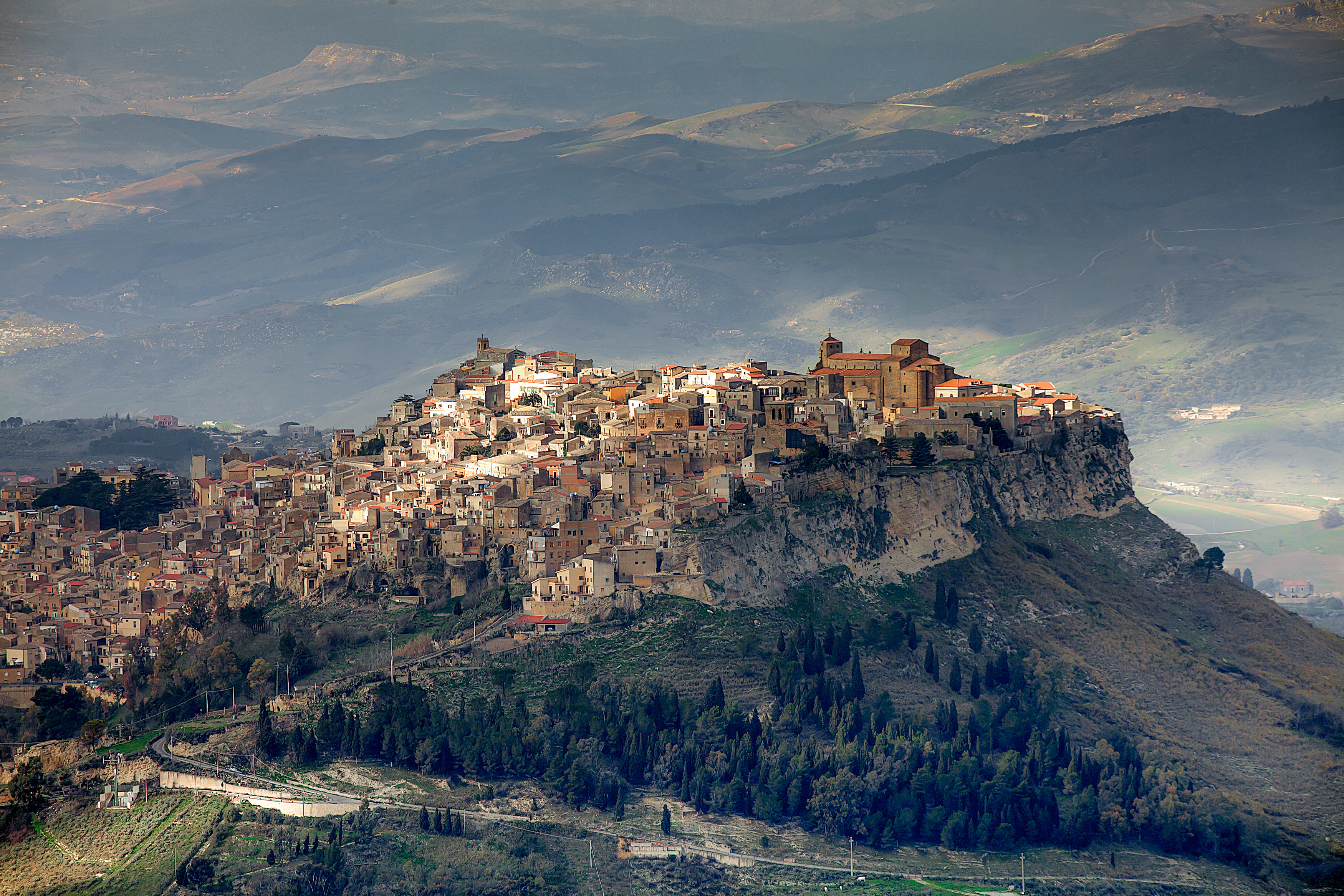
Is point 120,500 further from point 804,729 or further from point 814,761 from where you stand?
point 814,761

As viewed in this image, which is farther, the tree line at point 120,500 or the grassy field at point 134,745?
the tree line at point 120,500

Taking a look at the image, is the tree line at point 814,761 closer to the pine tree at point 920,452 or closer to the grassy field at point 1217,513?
the pine tree at point 920,452

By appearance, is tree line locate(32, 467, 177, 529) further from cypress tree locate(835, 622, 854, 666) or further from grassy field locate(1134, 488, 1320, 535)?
grassy field locate(1134, 488, 1320, 535)

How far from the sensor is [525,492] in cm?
5672

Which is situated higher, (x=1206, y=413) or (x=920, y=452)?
(x=1206, y=413)

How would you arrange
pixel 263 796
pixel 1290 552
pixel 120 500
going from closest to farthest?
pixel 263 796 → pixel 120 500 → pixel 1290 552

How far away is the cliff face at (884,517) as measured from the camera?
5209 cm

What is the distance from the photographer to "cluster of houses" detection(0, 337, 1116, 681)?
177 ft

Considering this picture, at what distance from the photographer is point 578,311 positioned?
198750 millimetres

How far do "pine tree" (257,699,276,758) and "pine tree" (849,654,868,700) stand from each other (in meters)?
13.9

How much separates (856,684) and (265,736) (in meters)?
14.3

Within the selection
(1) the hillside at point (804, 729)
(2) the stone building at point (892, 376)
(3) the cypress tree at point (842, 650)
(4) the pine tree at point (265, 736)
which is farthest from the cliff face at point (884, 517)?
(4) the pine tree at point (265, 736)

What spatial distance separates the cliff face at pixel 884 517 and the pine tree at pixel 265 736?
10.6 metres

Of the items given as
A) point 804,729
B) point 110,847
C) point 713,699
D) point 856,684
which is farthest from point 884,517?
point 110,847
